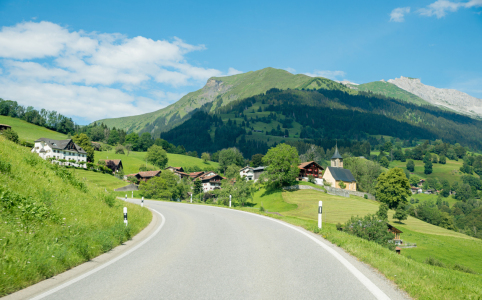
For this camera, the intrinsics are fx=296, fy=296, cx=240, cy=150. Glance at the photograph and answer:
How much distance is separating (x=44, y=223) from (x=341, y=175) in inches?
3966

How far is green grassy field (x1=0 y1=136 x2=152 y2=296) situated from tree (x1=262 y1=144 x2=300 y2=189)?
217 feet

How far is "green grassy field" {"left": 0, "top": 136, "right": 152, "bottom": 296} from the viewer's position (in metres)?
5.40

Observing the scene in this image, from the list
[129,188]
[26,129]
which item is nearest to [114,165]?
[129,188]

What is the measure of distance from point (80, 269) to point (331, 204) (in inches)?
2590

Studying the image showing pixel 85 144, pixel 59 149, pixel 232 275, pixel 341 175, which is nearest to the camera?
pixel 232 275

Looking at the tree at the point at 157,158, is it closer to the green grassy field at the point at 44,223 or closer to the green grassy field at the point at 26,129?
the green grassy field at the point at 26,129

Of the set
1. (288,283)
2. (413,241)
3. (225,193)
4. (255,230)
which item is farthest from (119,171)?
(288,283)

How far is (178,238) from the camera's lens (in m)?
10.2

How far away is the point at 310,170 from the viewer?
102188mm

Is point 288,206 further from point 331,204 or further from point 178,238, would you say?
point 178,238

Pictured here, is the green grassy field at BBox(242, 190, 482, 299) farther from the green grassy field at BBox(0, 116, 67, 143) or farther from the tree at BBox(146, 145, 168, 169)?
the green grassy field at BBox(0, 116, 67, 143)

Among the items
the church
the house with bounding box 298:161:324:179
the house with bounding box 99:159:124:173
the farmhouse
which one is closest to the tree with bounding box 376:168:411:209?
the church

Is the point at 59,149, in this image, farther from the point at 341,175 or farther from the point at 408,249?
the point at 408,249

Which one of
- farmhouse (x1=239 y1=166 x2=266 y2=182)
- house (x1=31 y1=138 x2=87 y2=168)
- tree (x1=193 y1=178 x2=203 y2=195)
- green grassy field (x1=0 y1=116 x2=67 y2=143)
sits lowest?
tree (x1=193 y1=178 x2=203 y2=195)
